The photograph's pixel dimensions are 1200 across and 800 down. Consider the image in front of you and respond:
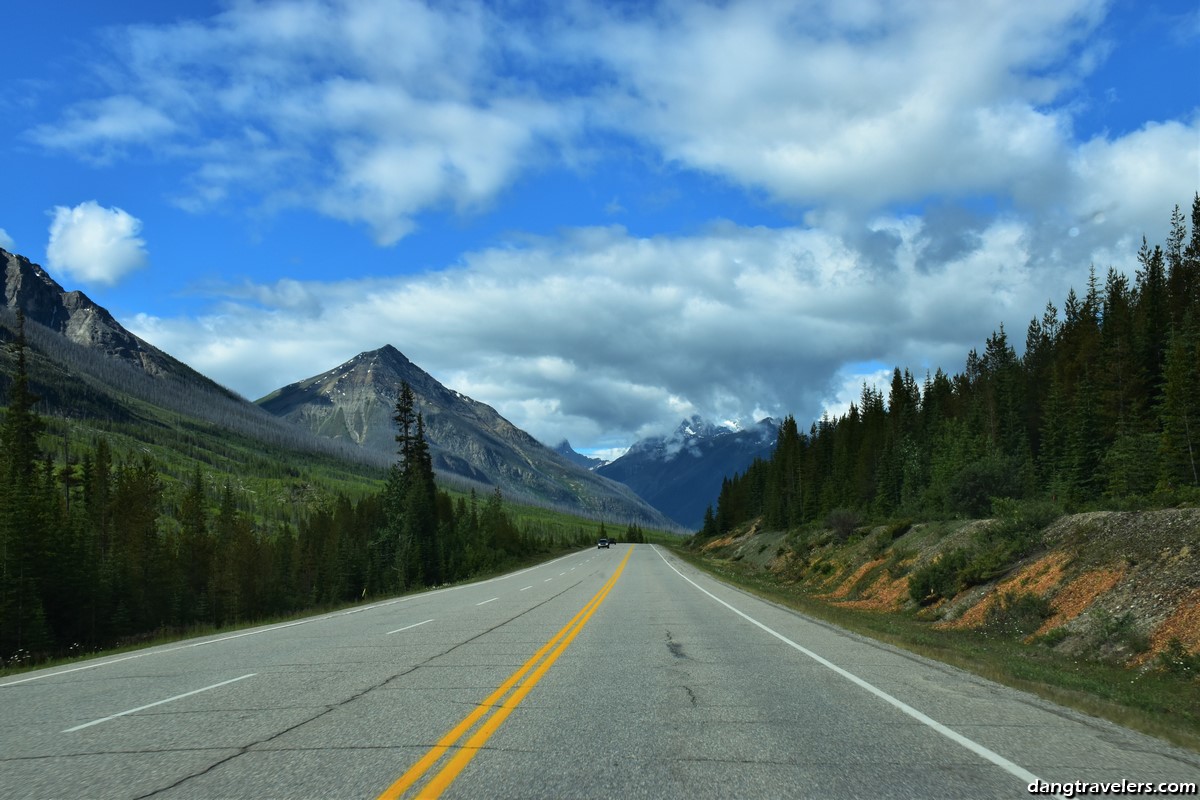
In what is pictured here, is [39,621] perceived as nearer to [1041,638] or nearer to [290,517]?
[1041,638]

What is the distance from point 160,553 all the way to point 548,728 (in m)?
62.4

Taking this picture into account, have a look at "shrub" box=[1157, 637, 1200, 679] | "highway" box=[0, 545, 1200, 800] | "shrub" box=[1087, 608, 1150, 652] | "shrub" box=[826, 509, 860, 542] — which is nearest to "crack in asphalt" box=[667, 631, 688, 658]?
"highway" box=[0, 545, 1200, 800]

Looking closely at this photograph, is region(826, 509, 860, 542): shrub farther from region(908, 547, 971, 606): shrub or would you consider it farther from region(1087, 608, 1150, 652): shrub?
region(1087, 608, 1150, 652): shrub

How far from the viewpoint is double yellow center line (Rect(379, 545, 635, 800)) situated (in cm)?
530

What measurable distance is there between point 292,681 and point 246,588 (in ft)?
213

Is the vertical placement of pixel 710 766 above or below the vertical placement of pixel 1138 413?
below

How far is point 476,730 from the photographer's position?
7.03m

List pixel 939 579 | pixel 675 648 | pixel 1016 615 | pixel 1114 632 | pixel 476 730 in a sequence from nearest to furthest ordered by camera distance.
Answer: pixel 476 730, pixel 675 648, pixel 1114 632, pixel 1016 615, pixel 939 579

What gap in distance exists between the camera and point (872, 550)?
37906 millimetres


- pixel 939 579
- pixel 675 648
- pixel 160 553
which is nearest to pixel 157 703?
pixel 675 648

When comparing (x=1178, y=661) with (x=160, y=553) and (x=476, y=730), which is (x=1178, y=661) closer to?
(x=476, y=730)

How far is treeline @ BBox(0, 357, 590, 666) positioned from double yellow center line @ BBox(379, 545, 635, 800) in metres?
24.2

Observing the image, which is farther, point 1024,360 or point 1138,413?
point 1024,360

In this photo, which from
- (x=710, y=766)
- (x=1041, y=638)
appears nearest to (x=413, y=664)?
(x=710, y=766)
